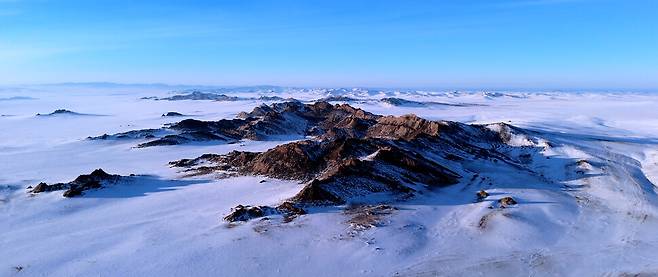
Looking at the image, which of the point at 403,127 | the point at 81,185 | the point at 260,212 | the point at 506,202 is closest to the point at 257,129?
the point at 403,127

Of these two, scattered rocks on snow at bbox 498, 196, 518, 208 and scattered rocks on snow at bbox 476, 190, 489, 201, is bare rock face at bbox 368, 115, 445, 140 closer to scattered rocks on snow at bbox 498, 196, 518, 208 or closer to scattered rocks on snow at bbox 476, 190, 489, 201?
scattered rocks on snow at bbox 476, 190, 489, 201

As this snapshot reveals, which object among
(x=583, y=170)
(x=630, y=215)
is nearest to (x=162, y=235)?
(x=630, y=215)

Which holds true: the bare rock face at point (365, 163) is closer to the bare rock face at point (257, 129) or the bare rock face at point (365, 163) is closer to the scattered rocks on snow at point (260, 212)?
the scattered rocks on snow at point (260, 212)

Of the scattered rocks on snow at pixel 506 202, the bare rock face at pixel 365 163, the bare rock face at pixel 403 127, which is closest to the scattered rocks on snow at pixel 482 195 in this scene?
the bare rock face at pixel 365 163

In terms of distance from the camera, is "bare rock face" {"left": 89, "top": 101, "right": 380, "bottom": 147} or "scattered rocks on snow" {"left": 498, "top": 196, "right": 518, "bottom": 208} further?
"bare rock face" {"left": 89, "top": 101, "right": 380, "bottom": 147}

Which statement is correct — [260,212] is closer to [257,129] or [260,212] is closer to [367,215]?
[367,215]

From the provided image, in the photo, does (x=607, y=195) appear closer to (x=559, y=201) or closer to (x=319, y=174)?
(x=559, y=201)

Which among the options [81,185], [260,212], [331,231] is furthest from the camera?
[81,185]

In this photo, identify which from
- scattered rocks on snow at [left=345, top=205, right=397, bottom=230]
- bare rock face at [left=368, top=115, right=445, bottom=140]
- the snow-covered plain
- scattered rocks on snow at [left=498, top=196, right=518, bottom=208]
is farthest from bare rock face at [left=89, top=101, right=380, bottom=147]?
scattered rocks on snow at [left=345, top=205, right=397, bottom=230]
